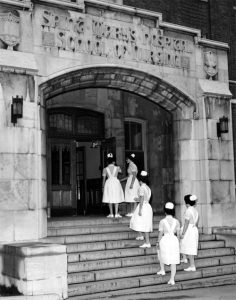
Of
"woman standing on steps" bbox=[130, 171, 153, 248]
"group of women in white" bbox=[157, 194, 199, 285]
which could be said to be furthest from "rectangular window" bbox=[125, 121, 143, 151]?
"group of women in white" bbox=[157, 194, 199, 285]

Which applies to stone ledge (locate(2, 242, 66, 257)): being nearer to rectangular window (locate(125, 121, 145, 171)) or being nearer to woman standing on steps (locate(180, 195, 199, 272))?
woman standing on steps (locate(180, 195, 199, 272))

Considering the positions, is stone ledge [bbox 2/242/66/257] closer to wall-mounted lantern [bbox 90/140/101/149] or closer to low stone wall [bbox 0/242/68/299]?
low stone wall [bbox 0/242/68/299]

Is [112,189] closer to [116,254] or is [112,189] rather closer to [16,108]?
[116,254]

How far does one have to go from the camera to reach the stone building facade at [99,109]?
35.4 ft

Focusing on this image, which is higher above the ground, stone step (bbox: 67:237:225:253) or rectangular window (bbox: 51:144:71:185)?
rectangular window (bbox: 51:144:71:185)

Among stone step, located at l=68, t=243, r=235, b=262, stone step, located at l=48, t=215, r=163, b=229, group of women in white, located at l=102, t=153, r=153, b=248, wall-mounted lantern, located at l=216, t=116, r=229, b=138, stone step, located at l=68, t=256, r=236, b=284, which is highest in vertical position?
wall-mounted lantern, located at l=216, t=116, r=229, b=138

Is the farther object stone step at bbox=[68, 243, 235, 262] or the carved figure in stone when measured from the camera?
the carved figure in stone

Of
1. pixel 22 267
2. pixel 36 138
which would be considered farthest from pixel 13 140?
pixel 22 267

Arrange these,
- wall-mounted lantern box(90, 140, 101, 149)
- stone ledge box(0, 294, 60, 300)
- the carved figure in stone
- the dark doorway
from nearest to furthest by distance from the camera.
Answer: stone ledge box(0, 294, 60, 300) → the carved figure in stone → wall-mounted lantern box(90, 140, 101, 149) → the dark doorway

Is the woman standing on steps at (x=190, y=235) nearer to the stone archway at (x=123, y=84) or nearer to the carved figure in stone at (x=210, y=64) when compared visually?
the stone archway at (x=123, y=84)

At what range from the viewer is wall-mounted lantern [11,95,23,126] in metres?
10.5

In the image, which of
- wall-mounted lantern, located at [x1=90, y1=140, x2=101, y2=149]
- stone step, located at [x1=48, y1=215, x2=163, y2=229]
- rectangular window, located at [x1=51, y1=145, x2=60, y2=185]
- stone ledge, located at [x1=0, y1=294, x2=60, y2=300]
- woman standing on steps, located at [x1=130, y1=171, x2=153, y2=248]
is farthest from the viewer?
rectangular window, located at [x1=51, y1=145, x2=60, y2=185]

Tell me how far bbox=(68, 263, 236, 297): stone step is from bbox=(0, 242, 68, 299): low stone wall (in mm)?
466

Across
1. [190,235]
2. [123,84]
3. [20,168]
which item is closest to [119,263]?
[190,235]
